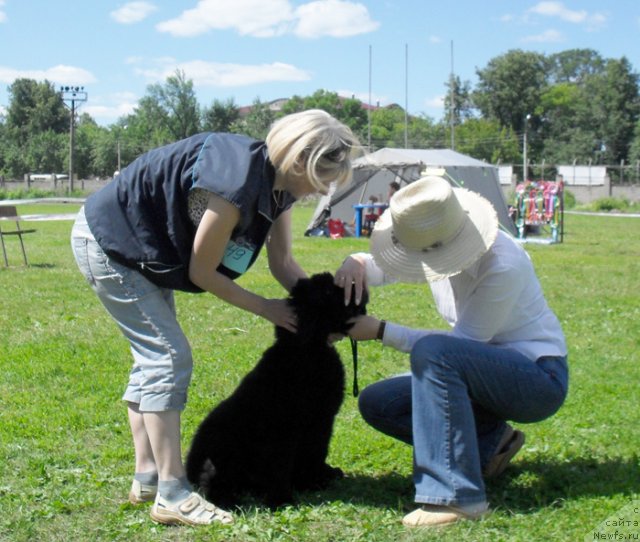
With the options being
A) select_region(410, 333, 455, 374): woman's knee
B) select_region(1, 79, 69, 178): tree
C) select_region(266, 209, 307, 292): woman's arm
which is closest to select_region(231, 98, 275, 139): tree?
select_region(1, 79, 69, 178): tree

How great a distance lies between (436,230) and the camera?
9.68 ft

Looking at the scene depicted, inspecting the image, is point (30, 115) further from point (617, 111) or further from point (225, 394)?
point (225, 394)

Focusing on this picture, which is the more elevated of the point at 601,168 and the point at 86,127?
the point at 86,127

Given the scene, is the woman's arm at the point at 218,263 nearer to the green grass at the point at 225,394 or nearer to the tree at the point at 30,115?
the green grass at the point at 225,394

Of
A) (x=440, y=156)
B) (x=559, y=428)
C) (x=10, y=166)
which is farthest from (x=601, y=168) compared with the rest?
(x=10, y=166)

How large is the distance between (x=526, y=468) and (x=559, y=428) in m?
0.65

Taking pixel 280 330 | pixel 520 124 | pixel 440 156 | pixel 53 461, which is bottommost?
pixel 53 461

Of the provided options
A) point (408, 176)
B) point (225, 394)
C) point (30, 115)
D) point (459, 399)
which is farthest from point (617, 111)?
point (459, 399)

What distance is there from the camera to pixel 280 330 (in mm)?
3230

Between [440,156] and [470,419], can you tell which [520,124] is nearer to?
[440,156]

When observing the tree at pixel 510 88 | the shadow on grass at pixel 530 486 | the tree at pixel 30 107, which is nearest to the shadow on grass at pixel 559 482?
the shadow on grass at pixel 530 486

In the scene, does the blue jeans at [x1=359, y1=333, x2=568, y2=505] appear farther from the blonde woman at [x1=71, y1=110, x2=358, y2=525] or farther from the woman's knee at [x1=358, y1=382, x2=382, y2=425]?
the blonde woman at [x1=71, y1=110, x2=358, y2=525]

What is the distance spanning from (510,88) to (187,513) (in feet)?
255

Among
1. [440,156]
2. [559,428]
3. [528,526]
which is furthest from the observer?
[440,156]
